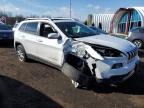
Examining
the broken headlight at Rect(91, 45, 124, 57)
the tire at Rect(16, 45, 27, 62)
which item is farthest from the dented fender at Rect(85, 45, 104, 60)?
the tire at Rect(16, 45, 27, 62)

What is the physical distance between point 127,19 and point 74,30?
22.0 meters

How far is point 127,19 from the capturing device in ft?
98.0

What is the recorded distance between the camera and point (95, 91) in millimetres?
7387

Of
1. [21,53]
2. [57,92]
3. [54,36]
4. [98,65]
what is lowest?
[57,92]

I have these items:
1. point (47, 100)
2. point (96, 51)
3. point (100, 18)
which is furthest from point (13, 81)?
point (100, 18)

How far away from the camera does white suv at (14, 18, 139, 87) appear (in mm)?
7039

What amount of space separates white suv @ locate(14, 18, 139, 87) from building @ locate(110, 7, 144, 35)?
17982 mm

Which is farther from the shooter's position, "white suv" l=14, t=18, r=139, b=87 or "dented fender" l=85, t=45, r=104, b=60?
"white suv" l=14, t=18, r=139, b=87

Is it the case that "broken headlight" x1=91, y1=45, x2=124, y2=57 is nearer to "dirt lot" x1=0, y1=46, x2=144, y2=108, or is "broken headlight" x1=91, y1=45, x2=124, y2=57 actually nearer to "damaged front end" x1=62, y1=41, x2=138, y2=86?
"damaged front end" x1=62, y1=41, x2=138, y2=86

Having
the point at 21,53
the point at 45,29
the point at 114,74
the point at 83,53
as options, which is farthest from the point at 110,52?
the point at 21,53

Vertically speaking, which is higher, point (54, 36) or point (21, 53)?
point (54, 36)

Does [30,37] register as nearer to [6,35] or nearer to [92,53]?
[92,53]

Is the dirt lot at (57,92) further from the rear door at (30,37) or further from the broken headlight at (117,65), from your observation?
the rear door at (30,37)

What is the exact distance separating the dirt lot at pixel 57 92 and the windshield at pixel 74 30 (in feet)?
4.32
